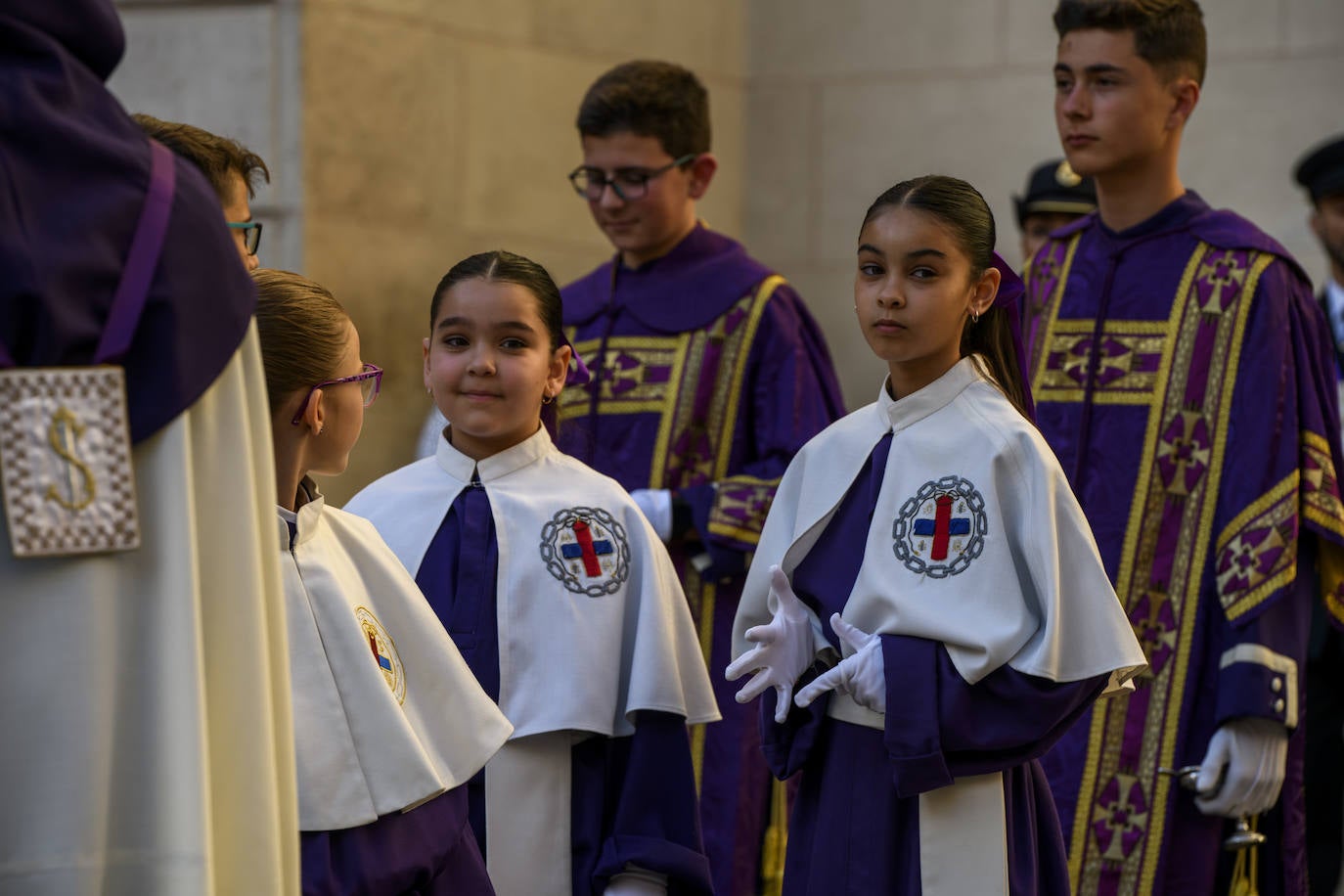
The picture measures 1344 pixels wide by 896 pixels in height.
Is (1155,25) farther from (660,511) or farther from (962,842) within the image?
(962,842)

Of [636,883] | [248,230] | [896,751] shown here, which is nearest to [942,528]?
[896,751]

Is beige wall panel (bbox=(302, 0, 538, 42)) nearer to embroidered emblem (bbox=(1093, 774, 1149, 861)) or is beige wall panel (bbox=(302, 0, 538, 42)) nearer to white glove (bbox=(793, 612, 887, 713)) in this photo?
embroidered emblem (bbox=(1093, 774, 1149, 861))

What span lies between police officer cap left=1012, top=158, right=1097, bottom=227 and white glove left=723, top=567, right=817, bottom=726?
11.3ft

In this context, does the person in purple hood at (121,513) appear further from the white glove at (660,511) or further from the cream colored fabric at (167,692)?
the white glove at (660,511)

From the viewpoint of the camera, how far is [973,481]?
11.1 ft

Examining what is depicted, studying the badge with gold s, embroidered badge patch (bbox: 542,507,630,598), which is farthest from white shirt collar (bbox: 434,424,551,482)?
the badge with gold s

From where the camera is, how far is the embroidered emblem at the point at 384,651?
2.89m

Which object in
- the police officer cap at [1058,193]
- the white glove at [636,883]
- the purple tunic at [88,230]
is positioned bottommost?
the white glove at [636,883]

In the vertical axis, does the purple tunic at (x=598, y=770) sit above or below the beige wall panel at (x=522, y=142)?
below

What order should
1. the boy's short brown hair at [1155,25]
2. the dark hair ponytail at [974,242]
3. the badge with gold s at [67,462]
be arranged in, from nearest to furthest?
the badge with gold s at [67,462] → the dark hair ponytail at [974,242] → the boy's short brown hair at [1155,25]

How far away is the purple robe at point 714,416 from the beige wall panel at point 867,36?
11.1 ft

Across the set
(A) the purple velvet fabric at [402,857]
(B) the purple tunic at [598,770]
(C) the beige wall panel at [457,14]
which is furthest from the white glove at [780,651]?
(C) the beige wall panel at [457,14]

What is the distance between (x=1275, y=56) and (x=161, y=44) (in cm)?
428

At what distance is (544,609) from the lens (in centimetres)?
376
